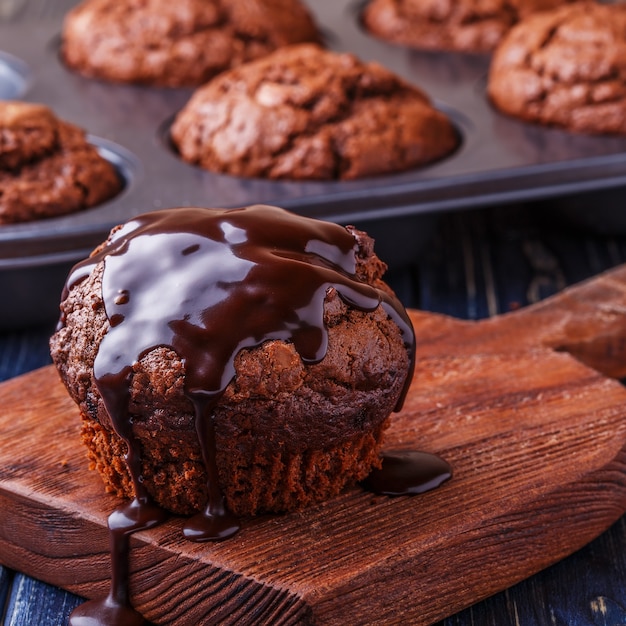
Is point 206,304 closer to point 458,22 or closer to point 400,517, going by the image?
point 400,517

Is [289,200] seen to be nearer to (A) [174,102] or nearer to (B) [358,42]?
(A) [174,102]

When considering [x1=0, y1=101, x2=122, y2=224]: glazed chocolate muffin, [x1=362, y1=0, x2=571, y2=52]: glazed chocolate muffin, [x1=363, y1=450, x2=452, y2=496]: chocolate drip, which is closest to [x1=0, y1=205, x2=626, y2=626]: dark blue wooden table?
[x1=363, y1=450, x2=452, y2=496]: chocolate drip

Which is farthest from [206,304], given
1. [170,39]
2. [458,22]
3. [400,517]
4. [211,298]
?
[458,22]

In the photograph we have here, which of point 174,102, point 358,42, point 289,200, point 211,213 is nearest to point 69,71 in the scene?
point 174,102

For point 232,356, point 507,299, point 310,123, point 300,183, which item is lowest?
point 507,299

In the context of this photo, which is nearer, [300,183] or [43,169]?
[43,169]

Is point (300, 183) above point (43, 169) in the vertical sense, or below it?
below

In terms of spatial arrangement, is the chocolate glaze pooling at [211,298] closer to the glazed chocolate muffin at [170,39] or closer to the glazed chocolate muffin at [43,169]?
the glazed chocolate muffin at [43,169]
